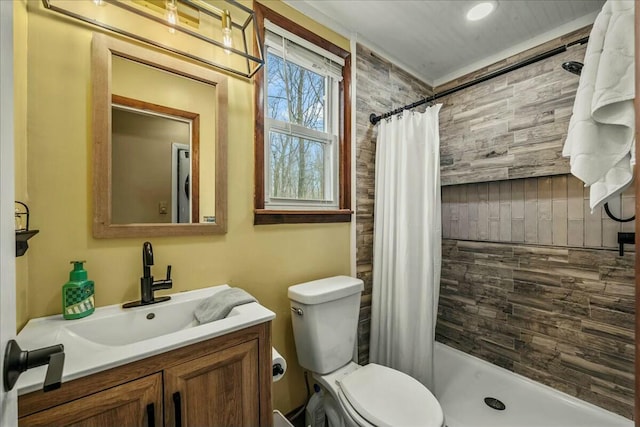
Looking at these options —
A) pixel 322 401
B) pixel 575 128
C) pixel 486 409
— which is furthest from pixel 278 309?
pixel 575 128

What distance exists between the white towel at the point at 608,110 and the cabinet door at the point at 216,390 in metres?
1.30

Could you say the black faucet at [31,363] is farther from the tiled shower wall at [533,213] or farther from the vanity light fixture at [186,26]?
the tiled shower wall at [533,213]

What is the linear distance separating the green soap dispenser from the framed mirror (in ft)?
0.50

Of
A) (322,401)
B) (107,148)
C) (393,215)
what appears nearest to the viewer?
(107,148)

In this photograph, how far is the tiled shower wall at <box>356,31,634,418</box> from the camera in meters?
1.54

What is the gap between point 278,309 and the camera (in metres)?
1.50

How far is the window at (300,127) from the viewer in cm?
148

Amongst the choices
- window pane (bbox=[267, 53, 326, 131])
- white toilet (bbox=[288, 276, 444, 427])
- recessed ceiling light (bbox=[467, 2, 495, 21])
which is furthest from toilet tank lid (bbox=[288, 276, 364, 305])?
recessed ceiling light (bbox=[467, 2, 495, 21])

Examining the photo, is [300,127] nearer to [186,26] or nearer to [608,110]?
[186,26]

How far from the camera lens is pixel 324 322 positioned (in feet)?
4.53

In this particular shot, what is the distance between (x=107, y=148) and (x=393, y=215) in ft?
4.98

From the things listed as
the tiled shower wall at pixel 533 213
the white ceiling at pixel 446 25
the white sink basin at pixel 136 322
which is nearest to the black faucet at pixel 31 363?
the white sink basin at pixel 136 322

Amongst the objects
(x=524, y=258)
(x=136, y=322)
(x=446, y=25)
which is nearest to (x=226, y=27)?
(x=136, y=322)

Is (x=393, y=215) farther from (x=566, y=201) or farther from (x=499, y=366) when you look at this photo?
(x=499, y=366)
